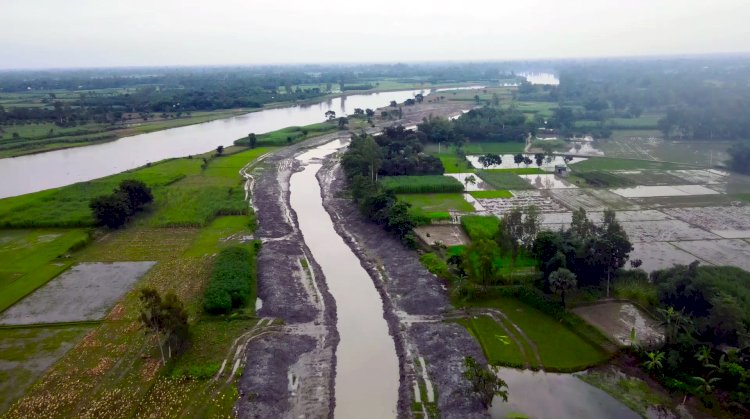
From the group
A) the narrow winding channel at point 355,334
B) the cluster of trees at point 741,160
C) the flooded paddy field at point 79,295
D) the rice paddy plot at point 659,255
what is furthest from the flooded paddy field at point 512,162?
the flooded paddy field at point 79,295

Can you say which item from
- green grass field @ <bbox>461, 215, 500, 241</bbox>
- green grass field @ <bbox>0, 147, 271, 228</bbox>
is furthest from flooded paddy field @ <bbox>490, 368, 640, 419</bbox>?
green grass field @ <bbox>0, 147, 271, 228</bbox>

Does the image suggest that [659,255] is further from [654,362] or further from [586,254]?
[654,362]

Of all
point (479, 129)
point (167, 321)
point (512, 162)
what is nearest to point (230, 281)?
point (167, 321)

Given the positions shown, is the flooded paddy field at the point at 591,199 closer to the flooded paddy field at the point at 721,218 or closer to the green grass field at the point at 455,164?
the flooded paddy field at the point at 721,218

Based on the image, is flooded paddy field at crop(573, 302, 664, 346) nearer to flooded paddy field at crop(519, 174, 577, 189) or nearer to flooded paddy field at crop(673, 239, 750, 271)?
flooded paddy field at crop(673, 239, 750, 271)

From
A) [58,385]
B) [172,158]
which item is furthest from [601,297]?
[172,158]
